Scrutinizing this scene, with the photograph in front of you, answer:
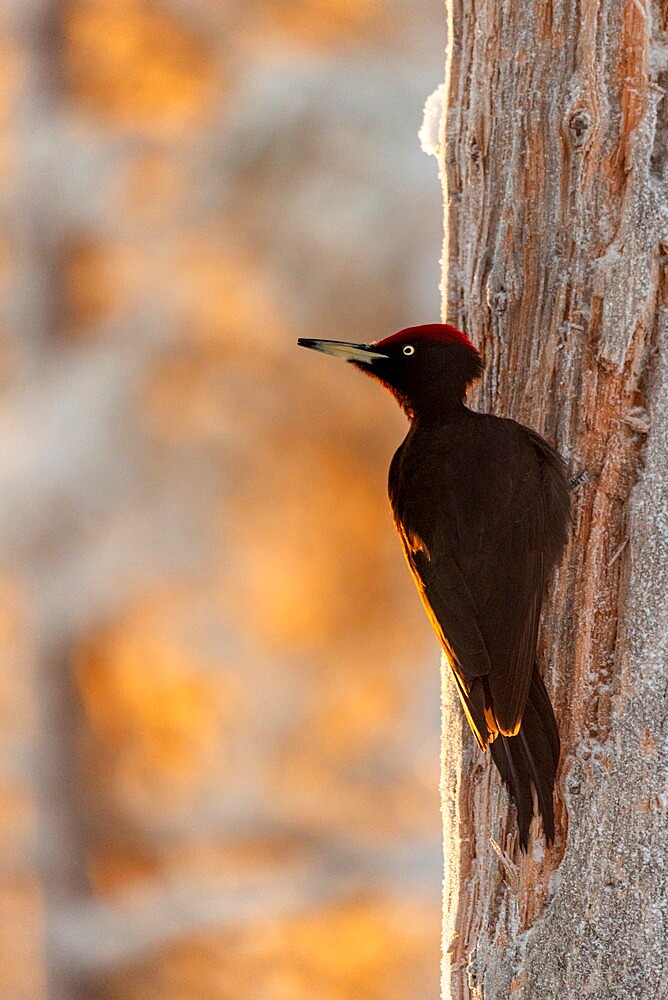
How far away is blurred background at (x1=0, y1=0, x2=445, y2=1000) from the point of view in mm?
4172

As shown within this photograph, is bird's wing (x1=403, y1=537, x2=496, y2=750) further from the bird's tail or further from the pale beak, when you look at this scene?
the pale beak

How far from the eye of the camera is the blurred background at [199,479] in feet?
13.7

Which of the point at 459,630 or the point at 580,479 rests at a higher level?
the point at 580,479

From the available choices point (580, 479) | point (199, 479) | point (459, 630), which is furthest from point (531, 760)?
point (199, 479)

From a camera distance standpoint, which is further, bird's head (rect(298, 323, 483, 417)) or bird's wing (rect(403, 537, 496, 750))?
bird's head (rect(298, 323, 483, 417))

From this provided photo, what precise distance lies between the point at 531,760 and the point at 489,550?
1.10 feet

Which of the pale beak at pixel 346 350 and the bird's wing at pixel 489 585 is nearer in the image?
the bird's wing at pixel 489 585

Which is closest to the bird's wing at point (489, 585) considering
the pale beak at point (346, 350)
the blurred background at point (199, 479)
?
the pale beak at point (346, 350)

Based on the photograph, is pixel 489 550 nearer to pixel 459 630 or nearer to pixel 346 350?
pixel 459 630

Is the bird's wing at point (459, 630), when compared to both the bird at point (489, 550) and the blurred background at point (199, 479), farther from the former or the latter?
the blurred background at point (199, 479)

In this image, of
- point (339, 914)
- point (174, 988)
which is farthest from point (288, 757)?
point (174, 988)

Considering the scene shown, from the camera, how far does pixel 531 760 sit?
1.70 meters

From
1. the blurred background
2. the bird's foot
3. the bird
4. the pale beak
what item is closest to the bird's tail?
the bird

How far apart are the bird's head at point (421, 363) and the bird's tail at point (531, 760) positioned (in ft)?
1.69
